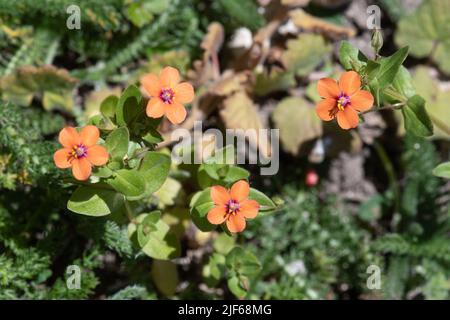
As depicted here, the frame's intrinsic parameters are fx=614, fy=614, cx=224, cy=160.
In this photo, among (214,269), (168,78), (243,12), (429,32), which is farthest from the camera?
(429,32)

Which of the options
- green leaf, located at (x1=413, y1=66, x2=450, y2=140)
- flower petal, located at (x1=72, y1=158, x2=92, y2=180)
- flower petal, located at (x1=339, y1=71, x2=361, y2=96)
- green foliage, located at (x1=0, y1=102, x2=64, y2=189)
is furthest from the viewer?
green leaf, located at (x1=413, y1=66, x2=450, y2=140)

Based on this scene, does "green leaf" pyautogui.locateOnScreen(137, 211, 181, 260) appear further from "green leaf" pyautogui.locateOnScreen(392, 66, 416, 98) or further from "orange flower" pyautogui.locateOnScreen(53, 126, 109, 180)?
"green leaf" pyautogui.locateOnScreen(392, 66, 416, 98)

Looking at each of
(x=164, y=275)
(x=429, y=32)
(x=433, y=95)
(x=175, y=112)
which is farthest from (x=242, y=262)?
(x=429, y=32)

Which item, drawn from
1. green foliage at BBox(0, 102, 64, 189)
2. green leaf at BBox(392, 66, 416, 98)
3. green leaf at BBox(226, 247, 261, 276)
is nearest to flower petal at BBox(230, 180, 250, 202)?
green leaf at BBox(226, 247, 261, 276)

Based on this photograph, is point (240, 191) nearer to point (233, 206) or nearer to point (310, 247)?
point (233, 206)

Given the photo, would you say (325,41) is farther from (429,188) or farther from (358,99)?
(358,99)

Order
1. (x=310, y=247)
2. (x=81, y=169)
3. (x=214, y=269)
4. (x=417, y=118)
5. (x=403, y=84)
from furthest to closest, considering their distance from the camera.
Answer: (x=310, y=247), (x=214, y=269), (x=403, y=84), (x=417, y=118), (x=81, y=169)
